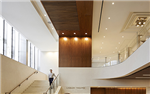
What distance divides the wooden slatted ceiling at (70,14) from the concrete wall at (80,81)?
3.02 meters

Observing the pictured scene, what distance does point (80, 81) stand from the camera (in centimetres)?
1400

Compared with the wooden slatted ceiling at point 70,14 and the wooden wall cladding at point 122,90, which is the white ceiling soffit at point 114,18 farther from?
the wooden wall cladding at point 122,90

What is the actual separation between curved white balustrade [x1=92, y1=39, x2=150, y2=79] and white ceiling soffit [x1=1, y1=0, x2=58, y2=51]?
5.15m

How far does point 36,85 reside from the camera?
13.1 metres

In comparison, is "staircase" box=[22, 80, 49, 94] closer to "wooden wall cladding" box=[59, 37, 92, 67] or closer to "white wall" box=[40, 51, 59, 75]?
"wooden wall cladding" box=[59, 37, 92, 67]

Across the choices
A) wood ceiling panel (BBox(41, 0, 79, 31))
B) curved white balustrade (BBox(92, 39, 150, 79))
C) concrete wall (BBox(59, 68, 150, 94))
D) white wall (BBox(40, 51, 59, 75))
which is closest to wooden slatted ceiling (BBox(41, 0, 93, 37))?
wood ceiling panel (BBox(41, 0, 79, 31))

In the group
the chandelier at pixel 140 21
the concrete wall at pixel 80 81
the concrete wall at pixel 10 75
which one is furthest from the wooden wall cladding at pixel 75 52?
the chandelier at pixel 140 21

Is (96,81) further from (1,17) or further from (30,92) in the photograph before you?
(1,17)

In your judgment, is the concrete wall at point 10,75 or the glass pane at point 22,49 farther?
the glass pane at point 22,49

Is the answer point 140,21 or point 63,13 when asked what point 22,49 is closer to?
point 63,13

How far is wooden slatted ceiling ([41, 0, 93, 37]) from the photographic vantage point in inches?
345

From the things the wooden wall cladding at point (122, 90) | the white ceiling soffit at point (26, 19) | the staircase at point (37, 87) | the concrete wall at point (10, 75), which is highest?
the white ceiling soffit at point (26, 19)

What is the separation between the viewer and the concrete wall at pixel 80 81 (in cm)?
1394

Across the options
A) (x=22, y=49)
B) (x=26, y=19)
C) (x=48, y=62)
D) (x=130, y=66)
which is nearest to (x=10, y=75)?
(x=26, y=19)
